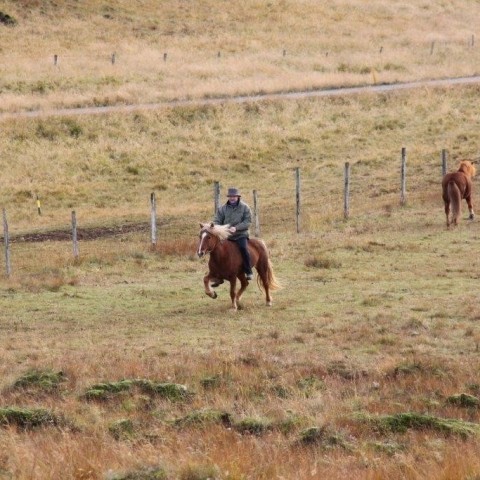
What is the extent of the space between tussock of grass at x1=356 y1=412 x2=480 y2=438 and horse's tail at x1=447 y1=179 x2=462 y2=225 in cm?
1856

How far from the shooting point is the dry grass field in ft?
35.4

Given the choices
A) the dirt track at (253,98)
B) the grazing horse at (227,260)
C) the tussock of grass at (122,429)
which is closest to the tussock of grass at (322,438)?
the tussock of grass at (122,429)

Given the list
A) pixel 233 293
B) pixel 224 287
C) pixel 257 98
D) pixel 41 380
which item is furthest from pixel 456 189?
pixel 257 98

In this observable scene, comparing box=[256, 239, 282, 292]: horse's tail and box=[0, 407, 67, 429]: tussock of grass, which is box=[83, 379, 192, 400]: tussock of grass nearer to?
box=[0, 407, 67, 429]: tussock of grass

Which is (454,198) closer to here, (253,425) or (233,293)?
(233,293)

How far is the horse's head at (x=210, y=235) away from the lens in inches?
765

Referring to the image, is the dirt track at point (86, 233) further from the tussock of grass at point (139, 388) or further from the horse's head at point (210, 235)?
the tussock of grass at point (139, 388)

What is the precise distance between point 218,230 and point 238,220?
1.91ft

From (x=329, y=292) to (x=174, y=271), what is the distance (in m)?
5.00

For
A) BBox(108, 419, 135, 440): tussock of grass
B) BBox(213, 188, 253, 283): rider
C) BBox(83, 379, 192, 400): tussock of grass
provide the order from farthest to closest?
1. BBox(213, 188, 253, 283): rider
2. BBox(83, 379, 192, 400): tussock of grass
3. BBox(108, 419, 135, 440): tussock of grass

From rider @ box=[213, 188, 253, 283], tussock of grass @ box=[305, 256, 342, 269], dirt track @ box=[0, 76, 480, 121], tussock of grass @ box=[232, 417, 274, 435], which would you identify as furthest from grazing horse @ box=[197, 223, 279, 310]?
dirt track @ box=[0, 76, 480, 121]

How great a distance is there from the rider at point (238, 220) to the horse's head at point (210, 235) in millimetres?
200

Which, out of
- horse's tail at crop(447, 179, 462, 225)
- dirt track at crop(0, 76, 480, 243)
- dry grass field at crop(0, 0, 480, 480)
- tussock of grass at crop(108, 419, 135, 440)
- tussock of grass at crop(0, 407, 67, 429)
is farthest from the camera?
dirt track at crop(0, 76, 480, 243)

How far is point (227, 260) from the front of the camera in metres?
20.1
